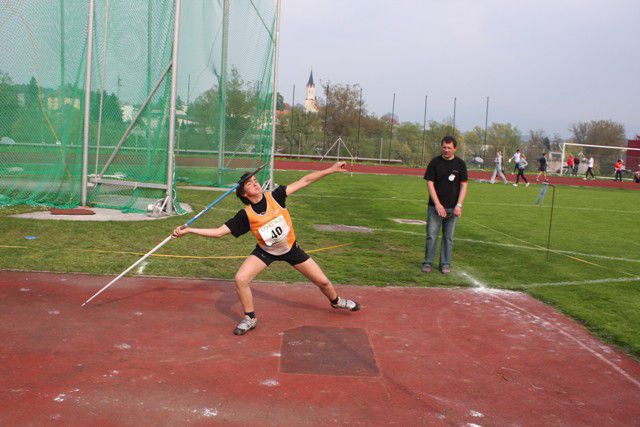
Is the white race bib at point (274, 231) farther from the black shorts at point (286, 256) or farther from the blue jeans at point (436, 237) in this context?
the blue jeans at point (436, 237)

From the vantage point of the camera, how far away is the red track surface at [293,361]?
13.3ft

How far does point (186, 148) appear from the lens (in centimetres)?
1739

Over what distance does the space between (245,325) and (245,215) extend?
3.40 feet

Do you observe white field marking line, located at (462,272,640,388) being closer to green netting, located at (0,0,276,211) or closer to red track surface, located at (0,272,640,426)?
red track surface, located at (0,272,640,426)

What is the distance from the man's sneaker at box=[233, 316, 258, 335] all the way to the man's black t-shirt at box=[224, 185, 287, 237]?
81 centimetres

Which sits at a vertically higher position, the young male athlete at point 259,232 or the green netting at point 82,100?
the green netting at point 82,100

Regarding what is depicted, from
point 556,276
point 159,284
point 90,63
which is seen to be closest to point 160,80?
point 90,63

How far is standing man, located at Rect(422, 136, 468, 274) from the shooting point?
337 inches

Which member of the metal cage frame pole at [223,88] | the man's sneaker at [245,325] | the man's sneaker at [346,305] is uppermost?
the metal cage frame pole at [223,88]

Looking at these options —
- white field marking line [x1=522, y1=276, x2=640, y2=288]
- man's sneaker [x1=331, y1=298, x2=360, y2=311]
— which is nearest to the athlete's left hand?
man's sneaker [x1=331, y1=298, x2=360, y2=311]

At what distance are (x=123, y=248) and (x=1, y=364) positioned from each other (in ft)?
14.9

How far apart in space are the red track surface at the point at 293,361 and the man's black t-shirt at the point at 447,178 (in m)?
1.87

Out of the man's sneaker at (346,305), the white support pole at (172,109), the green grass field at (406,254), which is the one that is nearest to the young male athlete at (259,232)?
the man's sneaker at (346,305)

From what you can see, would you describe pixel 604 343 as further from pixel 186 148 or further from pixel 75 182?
pixel 186 148
